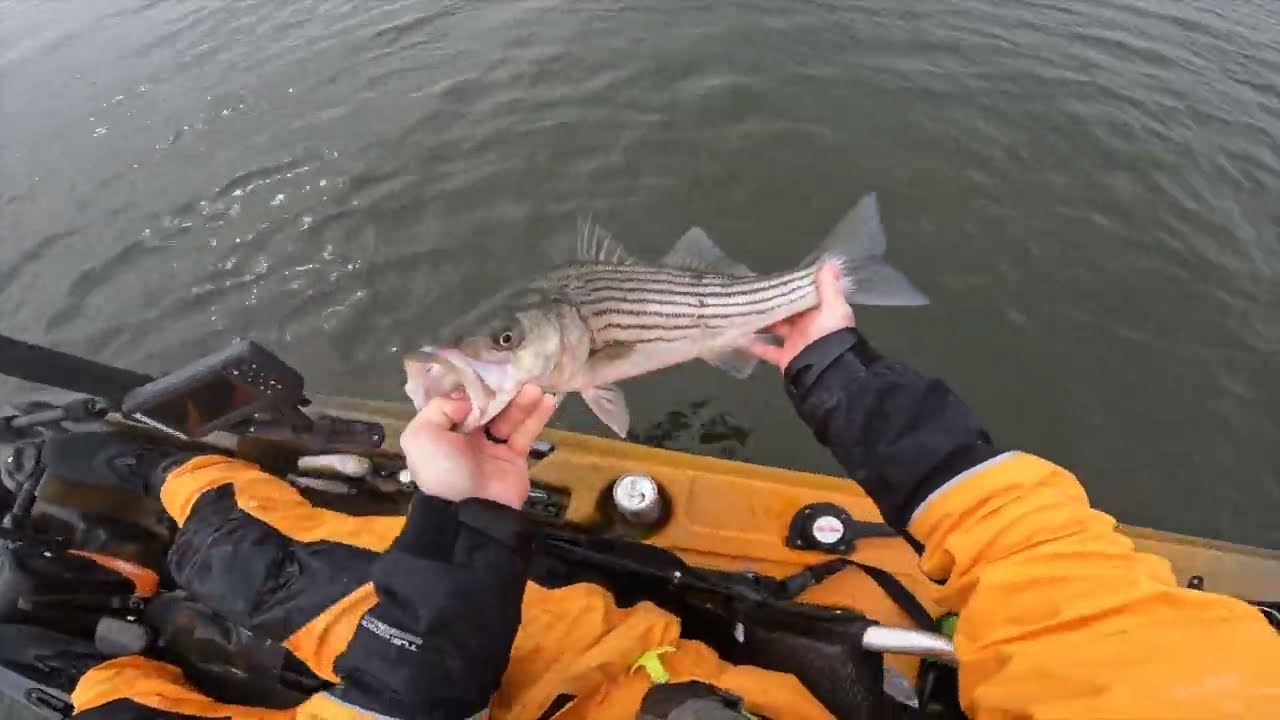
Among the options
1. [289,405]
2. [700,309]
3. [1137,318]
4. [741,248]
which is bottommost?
[1137,318]

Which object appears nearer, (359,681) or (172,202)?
(359,681)

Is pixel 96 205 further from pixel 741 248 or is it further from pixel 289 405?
pixel 741 248

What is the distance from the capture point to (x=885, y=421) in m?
2.52

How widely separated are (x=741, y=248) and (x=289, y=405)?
165 inches

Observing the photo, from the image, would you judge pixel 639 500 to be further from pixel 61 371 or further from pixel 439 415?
pixel 61 371

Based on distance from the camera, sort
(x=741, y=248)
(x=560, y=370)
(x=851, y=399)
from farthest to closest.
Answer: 1. (x=741, y=248)
2. (x=560, y=370)
3. (x=851, y=399)

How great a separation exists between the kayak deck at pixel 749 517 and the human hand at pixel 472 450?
4.61 ft

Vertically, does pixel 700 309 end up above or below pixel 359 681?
above

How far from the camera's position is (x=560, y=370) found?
2.99 metres

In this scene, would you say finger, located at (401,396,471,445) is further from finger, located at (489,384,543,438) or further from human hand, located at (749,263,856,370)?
human hand, located at (749,263,856,370)

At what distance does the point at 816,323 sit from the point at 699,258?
68cm

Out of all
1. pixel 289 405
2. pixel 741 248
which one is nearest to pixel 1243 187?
pixel 741 248

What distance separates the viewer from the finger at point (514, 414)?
2.60 m

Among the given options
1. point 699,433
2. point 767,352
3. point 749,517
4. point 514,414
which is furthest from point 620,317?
point 699,433
